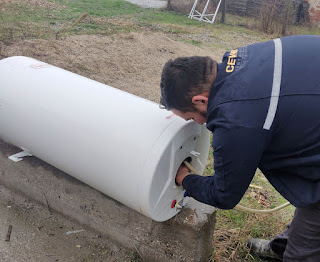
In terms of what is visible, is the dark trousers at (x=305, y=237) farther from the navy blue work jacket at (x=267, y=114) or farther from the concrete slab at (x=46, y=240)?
the concrete slab at (x=46, y=240)

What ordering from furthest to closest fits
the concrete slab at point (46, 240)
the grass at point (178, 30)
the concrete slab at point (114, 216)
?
the grass at point (178, 30) → the concrete slab at point (46, 240) → the concrete slab at point (114, 216)

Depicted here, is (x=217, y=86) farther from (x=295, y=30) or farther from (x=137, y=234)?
(x=295, y=30)

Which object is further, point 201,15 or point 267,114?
point 201,15

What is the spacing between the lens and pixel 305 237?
202 cm

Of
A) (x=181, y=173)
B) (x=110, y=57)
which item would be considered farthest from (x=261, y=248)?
(x=110, y=57)

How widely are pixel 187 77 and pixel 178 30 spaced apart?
29.1 feet

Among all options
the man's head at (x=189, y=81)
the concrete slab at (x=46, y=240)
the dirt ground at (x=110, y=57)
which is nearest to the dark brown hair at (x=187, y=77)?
the man's head at (x=189, y=81)

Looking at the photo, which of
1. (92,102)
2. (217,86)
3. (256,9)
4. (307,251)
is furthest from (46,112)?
(256,9)

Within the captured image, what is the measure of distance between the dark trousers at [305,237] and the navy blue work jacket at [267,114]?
0.59 feet

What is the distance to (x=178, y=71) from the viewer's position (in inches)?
69.6

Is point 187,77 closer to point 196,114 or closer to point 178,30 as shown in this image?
point 196,114

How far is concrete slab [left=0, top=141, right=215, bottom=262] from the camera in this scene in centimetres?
245

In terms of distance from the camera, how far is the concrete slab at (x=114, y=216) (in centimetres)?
245

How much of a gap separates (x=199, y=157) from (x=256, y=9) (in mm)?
13685
